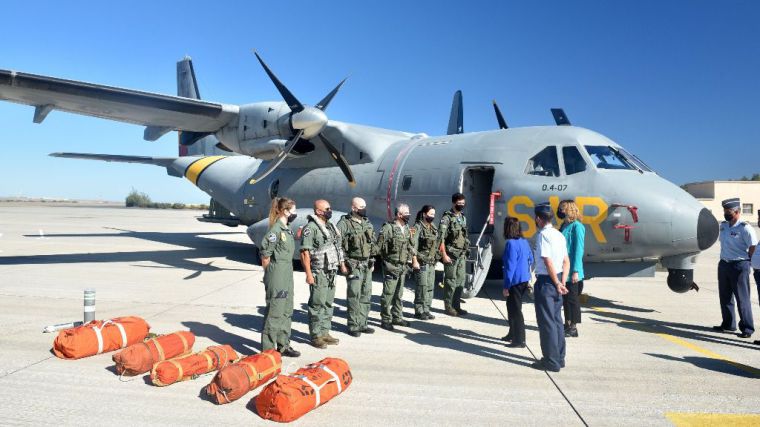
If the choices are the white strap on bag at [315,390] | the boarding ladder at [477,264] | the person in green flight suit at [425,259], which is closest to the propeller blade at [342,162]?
the boarding ladder at [477,264]

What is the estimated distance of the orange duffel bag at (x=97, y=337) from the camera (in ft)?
18.6

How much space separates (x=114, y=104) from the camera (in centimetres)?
1257

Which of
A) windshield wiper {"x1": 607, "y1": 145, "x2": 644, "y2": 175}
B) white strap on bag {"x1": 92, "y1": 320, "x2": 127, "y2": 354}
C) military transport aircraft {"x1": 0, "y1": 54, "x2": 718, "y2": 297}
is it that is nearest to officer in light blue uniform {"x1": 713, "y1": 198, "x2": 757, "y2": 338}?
military transport aircraft {"x1": 0, "y1": 54, "x2": 718, "y2": 297}

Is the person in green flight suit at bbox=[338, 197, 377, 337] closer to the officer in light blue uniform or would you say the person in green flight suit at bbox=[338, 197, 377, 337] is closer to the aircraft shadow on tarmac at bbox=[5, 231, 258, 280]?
the officer in light blue uniform

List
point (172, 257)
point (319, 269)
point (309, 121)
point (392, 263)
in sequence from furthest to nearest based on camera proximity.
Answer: point (172, 257), point (309, 121), point (392, 263), point (319, 269)

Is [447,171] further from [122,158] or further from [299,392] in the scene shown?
[122,158]

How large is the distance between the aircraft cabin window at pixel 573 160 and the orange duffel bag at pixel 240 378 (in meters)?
6.71

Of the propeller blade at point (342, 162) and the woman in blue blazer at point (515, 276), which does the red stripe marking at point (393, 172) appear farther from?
the woman in blue blazer at point (515, 276)

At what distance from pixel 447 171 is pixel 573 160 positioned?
264 cm

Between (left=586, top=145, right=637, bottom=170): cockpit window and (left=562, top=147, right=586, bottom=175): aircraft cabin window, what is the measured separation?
20 centimetres

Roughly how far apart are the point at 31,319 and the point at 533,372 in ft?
23.3

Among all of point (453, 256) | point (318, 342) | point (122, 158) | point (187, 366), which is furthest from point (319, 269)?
point (122, 158)

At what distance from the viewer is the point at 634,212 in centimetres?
850

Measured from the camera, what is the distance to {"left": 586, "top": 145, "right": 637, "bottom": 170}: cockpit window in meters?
9.30
